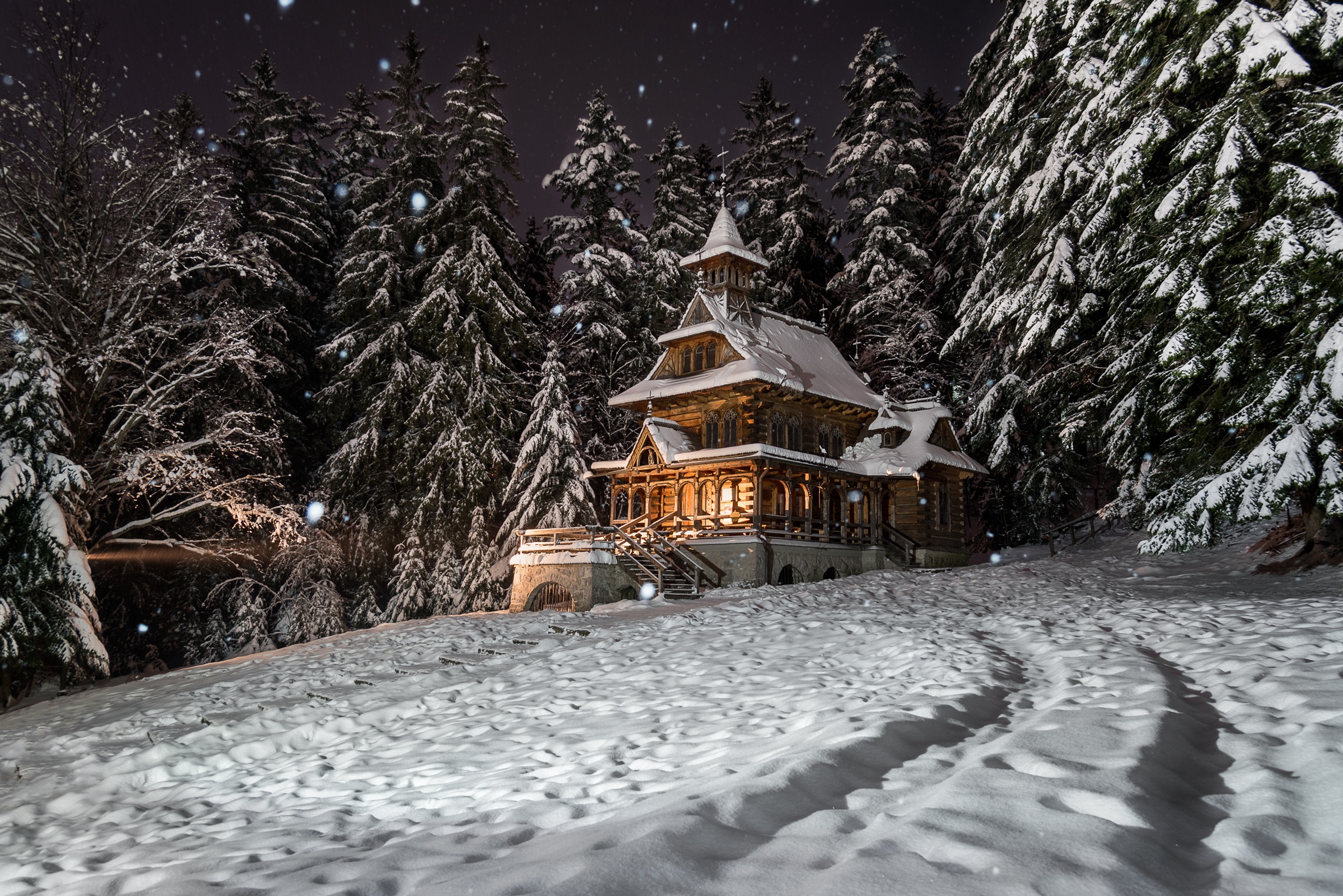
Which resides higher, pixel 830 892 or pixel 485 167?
pixel 485 167

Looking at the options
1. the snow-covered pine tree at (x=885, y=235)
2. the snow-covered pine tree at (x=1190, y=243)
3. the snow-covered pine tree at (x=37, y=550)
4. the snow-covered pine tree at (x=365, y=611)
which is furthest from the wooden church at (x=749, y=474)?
the snow-covered pine tree at (x=37, y=550)

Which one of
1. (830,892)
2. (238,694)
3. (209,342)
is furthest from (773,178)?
(830,892)

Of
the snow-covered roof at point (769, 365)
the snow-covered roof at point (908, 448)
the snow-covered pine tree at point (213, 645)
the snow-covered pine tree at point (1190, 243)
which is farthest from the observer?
the snow-covered roof at point (908, 448)

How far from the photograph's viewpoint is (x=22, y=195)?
659 inches

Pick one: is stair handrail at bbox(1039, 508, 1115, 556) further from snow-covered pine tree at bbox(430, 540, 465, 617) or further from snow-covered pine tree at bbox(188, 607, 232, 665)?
snow-covered pine tree at bbox(188, 607, 232, 665)

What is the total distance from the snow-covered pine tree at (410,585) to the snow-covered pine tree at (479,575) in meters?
1.56

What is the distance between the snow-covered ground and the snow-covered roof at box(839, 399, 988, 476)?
756 inches

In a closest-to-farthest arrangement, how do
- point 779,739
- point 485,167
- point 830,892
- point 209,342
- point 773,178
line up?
point 830,892, point 779,739, point 209,342, point 485,167, point 773,178

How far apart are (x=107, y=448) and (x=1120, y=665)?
1986 centimetres

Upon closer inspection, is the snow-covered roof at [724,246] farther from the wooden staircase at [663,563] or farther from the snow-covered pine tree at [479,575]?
the snow-covered pine tree at [479,575]

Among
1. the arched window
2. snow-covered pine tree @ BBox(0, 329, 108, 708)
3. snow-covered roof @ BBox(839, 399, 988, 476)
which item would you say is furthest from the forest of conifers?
the arched window

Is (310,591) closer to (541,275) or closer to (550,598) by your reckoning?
(550,598)

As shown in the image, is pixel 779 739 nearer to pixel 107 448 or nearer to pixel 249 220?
pixel 107 448

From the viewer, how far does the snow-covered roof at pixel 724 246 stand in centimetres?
3253
